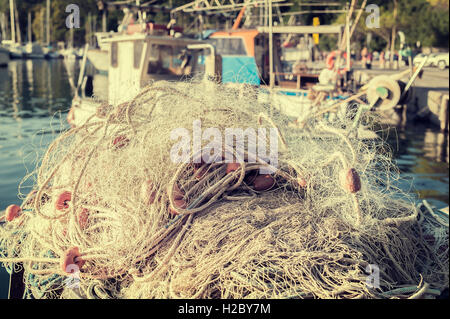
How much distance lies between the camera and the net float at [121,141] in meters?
3.57

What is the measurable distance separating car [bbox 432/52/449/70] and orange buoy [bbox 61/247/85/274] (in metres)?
35.4

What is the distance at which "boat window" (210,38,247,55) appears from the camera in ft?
49.2

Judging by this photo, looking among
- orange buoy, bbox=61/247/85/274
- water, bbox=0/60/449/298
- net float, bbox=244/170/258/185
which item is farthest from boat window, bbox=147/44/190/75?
orange buoy, bbox=61/247/85/274

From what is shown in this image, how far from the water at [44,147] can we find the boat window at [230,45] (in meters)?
5.60

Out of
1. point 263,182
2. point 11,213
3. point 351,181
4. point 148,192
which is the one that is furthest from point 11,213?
point 351,181

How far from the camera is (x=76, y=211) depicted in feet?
11.0

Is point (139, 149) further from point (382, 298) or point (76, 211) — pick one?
point (382, 298)

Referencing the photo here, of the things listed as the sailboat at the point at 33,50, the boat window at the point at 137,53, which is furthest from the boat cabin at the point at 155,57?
the sailboat at the point at 33,50

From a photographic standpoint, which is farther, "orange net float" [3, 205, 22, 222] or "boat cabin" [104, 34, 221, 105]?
"boat cabin" [104, 34, 221, 105]

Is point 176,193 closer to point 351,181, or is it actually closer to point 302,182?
point 302,182

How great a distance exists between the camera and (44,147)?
9.82m

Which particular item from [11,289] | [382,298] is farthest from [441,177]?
[11,289]

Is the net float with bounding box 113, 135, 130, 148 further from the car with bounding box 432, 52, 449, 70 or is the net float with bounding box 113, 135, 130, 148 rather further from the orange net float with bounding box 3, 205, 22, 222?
the car with bounding box 432, 52, 449, 70

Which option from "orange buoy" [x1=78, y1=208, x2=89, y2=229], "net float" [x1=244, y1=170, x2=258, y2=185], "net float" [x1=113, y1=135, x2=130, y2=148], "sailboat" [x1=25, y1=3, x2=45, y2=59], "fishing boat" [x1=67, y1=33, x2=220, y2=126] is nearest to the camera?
"orange buoy" [x1=78, y1=208, x2=89, y2=229]
